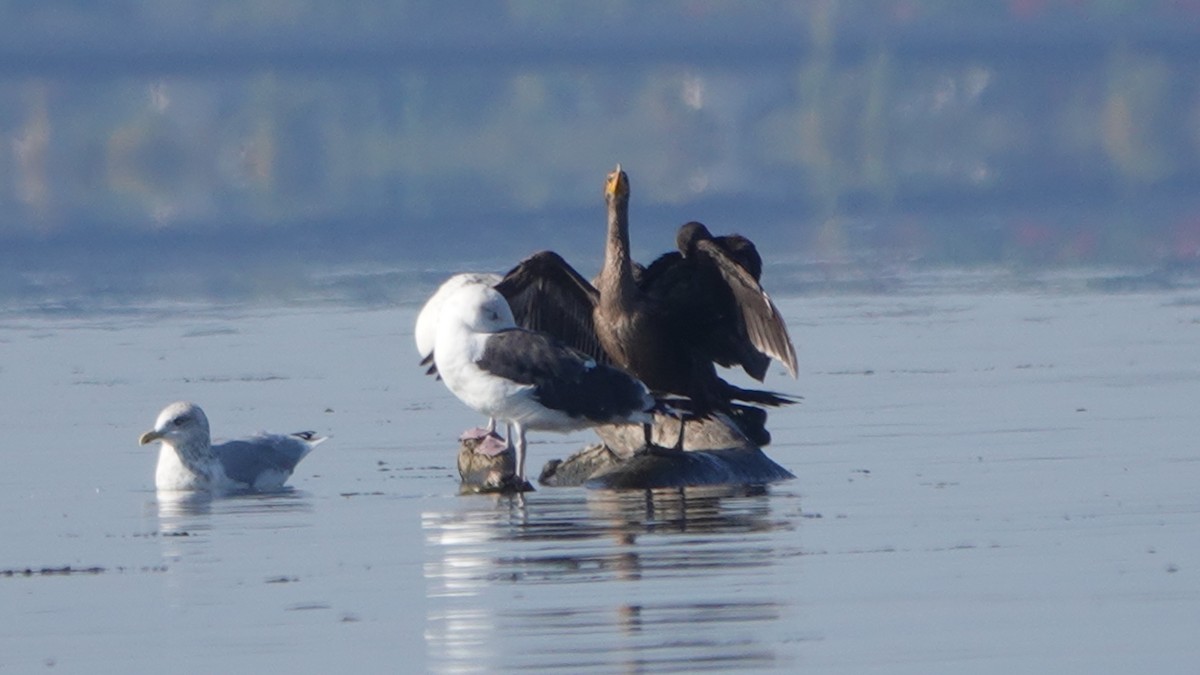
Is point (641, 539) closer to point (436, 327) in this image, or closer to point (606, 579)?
point (606, 579)

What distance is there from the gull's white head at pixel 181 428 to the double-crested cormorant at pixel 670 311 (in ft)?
5.27

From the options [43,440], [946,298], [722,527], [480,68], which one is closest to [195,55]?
[480,68]

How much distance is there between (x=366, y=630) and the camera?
29.3 ft

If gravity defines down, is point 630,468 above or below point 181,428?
below

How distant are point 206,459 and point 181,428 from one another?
0.58ft

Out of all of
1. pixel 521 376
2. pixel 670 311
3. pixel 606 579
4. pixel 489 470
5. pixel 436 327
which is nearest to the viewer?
pixel 606 579

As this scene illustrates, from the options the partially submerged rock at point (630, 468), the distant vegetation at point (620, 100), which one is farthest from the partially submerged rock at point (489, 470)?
the distant vegetation at point (620, 100)

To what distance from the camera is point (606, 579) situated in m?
9.72

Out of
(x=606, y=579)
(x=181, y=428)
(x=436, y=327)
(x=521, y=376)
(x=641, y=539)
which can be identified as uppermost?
(x=436, y=327)

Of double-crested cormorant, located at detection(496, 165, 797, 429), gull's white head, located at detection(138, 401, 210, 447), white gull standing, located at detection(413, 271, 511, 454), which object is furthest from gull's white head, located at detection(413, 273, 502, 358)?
gull's white head, located at detection(138, 401, 210, 447)

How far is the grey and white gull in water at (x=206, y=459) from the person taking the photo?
1305 cm

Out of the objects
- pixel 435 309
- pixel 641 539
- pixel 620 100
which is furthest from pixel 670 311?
pixel 620 100

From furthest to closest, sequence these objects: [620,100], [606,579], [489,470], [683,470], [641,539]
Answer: [620,100]
[683,470]
[489,470]
[641,539]
[606,579]

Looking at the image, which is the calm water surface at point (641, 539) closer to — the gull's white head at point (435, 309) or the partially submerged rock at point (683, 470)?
the partially submerged rock at point (683, 470)
